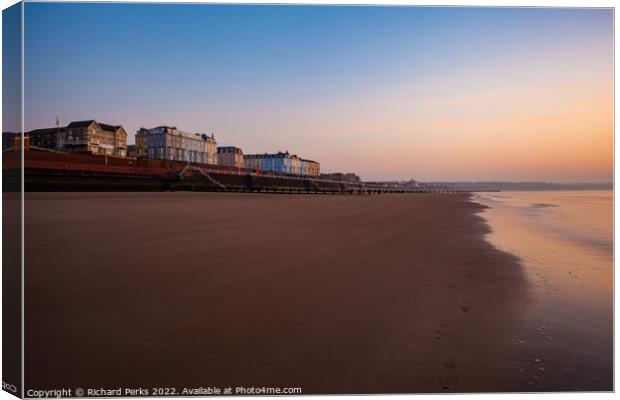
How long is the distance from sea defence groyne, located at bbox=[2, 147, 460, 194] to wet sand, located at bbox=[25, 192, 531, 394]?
112 cm

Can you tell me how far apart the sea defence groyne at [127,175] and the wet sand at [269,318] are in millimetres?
1122

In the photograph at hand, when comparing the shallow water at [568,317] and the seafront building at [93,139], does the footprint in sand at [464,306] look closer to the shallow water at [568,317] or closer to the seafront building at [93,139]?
the shallow water at [568,317]

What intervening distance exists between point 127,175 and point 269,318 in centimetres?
2945

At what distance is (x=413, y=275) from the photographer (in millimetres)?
4500

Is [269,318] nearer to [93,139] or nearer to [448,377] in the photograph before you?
[448,377]

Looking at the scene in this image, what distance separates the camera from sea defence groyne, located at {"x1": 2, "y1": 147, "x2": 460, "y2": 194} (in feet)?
10.4

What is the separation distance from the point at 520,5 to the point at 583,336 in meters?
2.52

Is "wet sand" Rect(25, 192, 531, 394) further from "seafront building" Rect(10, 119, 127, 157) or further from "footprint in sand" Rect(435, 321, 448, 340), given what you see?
"seafront building" Rect(10, 119, 127, 157)

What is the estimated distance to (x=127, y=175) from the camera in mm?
29406

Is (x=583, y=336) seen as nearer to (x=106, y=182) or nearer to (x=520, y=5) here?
(x=520, y=5)

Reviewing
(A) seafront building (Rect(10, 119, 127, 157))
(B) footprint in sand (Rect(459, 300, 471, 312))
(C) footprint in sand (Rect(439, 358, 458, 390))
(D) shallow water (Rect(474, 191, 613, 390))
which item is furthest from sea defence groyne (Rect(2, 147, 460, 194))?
(D) shallow water (Rect(474, 191, 613, 390))

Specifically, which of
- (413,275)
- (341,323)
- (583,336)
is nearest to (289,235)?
(413,275)

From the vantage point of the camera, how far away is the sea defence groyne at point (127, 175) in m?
3.17

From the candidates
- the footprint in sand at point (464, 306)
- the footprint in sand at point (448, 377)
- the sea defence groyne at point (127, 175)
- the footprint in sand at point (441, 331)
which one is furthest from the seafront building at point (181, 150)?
the footprint in sand at point (448, 377)
